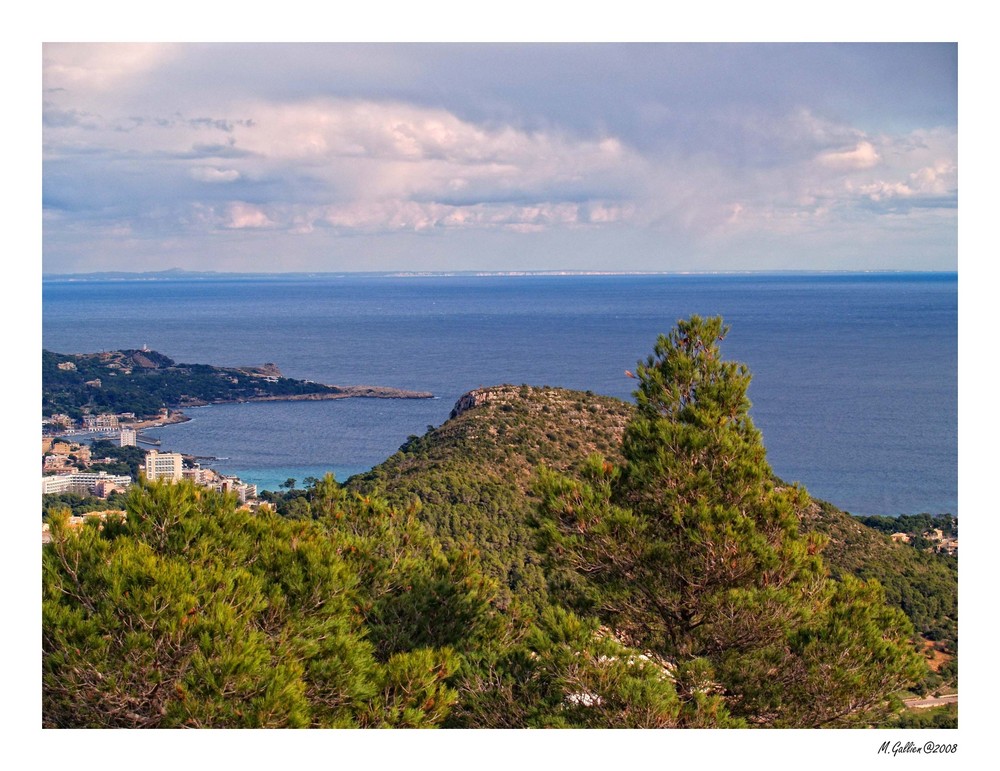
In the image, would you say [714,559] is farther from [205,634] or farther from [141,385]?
[141,385]

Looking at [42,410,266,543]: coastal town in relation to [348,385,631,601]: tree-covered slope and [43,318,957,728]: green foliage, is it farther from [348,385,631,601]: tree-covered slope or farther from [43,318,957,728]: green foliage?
[43,318,957,728]: green foliage

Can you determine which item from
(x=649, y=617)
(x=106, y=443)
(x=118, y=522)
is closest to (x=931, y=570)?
(x=649, y=617)

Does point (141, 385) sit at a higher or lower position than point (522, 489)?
higher

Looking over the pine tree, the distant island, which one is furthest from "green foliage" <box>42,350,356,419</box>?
the pine tree

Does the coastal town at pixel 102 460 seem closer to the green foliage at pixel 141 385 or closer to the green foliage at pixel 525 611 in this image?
the green foliage at pixel 141 385

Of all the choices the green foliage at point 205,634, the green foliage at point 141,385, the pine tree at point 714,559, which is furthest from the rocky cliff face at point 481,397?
the green foliage at point 205,634

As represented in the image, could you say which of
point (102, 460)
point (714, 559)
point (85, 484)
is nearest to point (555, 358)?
point (102, 460)

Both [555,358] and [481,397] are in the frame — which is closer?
[481,397]
